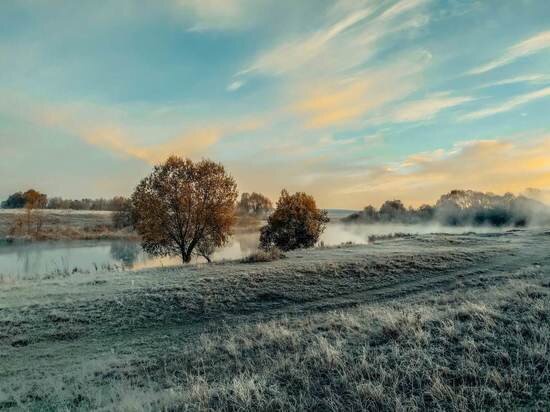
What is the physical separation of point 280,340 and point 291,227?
3540 centimetres

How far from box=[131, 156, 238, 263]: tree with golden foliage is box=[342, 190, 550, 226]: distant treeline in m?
67.3

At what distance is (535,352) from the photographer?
19.9 feet

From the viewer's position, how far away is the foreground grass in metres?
5.32

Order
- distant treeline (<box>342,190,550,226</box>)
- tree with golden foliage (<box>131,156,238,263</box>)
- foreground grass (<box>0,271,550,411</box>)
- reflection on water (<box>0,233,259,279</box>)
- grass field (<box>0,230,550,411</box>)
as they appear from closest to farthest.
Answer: foreground grass (<box>0,271,550,411</box>) → grass field (<box>0,230,550,411</box>) → tree with golden foliage (<box>131,156,238,263</box>) → reflection on water (<box>0,233,259,279</box>) → distant treeline (<box>342,190,550,226</box>)

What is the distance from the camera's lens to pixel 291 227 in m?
45.3

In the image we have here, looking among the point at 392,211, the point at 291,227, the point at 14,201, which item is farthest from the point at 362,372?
the point at 14,201

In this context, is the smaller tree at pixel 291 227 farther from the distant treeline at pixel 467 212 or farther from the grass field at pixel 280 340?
the distant treeline at pixel 467 212

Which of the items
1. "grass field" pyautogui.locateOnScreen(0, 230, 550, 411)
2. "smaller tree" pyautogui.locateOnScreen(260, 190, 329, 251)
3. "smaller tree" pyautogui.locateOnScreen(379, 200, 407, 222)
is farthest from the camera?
"smaller tree" pyautogui.locateOnScreen(379, 200, 407, 222)

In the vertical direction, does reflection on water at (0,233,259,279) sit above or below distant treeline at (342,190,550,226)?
below

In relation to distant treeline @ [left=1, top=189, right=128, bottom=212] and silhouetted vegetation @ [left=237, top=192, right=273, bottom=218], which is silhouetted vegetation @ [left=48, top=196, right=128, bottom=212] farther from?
silhouetted vegetation @ [left=237, top=192, right=273, bottom=218]

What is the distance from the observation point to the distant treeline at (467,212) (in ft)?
272

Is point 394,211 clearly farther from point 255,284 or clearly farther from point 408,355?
point 408,355

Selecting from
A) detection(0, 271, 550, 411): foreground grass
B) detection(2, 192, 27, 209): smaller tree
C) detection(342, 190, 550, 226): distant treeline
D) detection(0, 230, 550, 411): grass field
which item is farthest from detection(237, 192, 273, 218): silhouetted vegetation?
detection(0, 271, 550, 411): foreground grass

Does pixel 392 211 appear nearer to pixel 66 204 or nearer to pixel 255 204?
pixel 255 204
